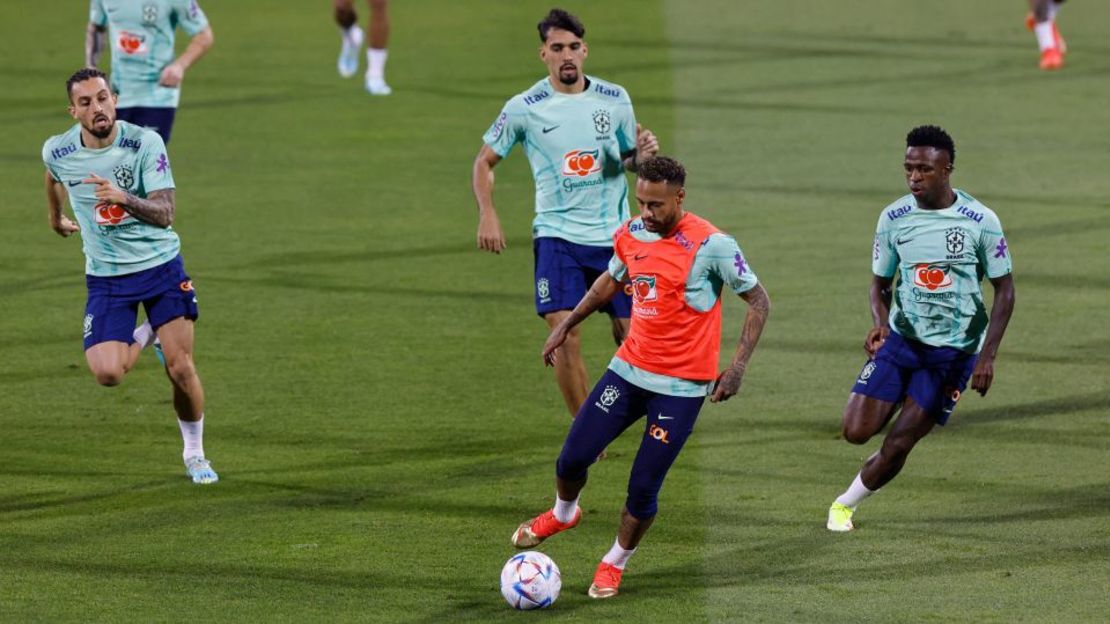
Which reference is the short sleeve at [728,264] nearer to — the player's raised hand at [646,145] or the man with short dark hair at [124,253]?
the player's raised hand at [646,145]

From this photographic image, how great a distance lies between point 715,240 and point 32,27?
64.5 feet

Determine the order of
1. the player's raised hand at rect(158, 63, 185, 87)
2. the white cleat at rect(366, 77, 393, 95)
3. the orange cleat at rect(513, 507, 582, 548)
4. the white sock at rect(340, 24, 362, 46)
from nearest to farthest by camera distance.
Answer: the orange cleat at rect(513, 507, 582, 548) < the player's raised hand at rect(158, 63, 185, 87) < the white cleat at rect(366, 77, 393, 95) < the white sock at rect(340, 24, 362, 46)

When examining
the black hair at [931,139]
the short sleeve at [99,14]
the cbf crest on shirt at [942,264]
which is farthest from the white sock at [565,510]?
the short sleeve at [99,14]

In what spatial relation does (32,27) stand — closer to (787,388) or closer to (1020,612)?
(787,388)

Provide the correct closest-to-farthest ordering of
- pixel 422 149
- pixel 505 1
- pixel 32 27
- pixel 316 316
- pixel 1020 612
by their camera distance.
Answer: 1. pixel 1020 612
2. pixel 316 316
3. pixel 422 149
4. pixel 32 27
5. pixel 505 1

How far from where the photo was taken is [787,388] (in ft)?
41.6

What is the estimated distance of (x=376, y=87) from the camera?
22703mm

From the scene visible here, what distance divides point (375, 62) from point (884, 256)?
44.1 feet

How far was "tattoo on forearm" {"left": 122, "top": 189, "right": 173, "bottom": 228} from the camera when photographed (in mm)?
10125

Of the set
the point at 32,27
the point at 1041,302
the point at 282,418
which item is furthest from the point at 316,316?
the point at 32,27

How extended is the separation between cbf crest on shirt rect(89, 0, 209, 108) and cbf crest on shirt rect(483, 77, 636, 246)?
598cm

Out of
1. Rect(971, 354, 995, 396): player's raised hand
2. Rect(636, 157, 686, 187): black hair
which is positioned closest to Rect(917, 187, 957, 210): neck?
Rect(971, 354, 995, 396): player's raised hand

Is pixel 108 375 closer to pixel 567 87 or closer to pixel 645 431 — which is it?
pixel 567 87

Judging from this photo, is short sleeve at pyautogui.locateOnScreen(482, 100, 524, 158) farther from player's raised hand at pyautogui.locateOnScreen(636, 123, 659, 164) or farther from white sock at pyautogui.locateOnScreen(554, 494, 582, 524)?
white sock at pyautogui.locateOnScreen(554, 494, 582, 524)
